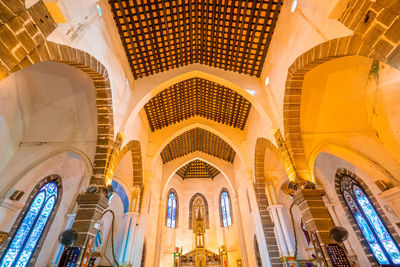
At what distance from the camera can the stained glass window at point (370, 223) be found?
622 cm

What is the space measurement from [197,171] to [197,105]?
273 inches

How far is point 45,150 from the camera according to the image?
6.58m

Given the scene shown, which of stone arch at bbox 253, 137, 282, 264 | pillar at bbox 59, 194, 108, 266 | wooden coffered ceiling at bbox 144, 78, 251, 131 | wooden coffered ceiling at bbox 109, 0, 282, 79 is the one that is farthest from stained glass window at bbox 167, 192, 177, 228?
wooden coffered ceiling at bbox 109, 0, 282, 79

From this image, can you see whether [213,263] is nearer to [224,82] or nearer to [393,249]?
[393,249]

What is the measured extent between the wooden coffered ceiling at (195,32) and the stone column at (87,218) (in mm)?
4689

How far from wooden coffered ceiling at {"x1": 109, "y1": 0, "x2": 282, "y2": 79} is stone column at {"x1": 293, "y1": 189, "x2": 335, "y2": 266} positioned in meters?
4.71

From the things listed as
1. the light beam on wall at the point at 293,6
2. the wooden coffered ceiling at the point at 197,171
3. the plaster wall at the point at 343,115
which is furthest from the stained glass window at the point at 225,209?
the light beam on wall at the point at 293,6

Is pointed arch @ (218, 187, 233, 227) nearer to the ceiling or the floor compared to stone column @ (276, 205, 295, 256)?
nearer to the ceiling

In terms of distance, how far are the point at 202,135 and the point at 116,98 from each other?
6.50m

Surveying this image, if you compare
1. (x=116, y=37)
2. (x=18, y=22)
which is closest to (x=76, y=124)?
(x=116, y=37)

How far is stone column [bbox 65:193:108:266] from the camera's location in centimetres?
401

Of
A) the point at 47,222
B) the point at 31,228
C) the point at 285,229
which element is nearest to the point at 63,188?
the point at 47,222

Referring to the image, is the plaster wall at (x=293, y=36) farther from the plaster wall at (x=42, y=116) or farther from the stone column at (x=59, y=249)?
the stone column at (x=59, y=249)

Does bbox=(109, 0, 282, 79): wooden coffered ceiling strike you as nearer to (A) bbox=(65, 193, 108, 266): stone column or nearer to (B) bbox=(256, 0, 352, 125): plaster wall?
(B) bbox=(256, 0, 352, 125): plaster wall
